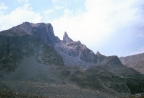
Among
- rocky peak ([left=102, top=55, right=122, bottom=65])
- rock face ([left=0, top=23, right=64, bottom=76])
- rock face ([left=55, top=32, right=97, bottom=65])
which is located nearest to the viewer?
rock face ([left=0, top=23, right=64, bottom=76])

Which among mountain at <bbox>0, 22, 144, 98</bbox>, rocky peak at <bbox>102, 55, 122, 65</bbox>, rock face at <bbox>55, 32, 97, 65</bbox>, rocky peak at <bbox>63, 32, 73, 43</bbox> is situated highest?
rocky peak at <bbox>63, 32, 73, 43</bbox>

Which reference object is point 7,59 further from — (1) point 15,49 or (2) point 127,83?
(2) point 127,83

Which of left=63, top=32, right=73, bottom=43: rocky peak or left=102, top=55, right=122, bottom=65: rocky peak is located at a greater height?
left=63, top=32, right=73, bottom=43: rocky peak

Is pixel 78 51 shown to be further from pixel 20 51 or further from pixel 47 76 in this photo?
pixel 47 76

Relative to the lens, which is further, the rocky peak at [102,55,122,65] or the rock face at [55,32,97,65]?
the rock face at [55,32,97,65]

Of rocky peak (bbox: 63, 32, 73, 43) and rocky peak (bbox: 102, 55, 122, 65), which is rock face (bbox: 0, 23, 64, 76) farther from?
rocky peak (bbox: 63, 32, 73, 43)

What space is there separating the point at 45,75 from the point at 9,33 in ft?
146

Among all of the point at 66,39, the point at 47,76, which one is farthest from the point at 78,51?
the point at 47,76

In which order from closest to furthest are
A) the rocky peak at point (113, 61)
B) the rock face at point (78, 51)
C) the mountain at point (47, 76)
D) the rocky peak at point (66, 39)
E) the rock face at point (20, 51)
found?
the mountain at point (47, 76)
the rock face at point (20, 51)
the rocky peak at point (113, 61)
the rock face at point (78, 51)
the rocky peak at point (66, 39)

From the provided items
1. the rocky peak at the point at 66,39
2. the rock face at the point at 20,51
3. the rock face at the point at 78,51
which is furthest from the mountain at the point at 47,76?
the rocky peak at the point at 66,39

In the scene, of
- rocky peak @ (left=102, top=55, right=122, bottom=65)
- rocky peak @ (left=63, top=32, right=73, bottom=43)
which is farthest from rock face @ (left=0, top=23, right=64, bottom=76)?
rocky peak @ (left=63, top=32, right=73, bottom=43)

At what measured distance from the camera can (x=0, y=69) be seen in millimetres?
76125

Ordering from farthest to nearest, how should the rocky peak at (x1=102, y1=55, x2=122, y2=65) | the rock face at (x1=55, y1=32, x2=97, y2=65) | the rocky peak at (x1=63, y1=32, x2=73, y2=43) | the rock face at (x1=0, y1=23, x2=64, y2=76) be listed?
the rocky peak at (x1=63, y1=32, x2=73, y2=43) < the rock face at (x1=55, y1=32, x2=97, y2=65) < the rocky peak at (x1=102, y1=55, x2=122, y2=65) < the rock face at (x1=0, y1=23, x2=64, y2=76)

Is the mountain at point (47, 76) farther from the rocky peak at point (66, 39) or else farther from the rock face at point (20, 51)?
the rocky peak at point (66, 39)
